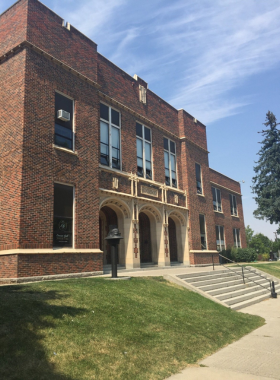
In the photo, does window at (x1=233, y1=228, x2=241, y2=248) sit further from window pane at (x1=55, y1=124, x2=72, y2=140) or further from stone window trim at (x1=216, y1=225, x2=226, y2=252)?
window pane at (x1=55, y1=124, x2=72, y2=140)

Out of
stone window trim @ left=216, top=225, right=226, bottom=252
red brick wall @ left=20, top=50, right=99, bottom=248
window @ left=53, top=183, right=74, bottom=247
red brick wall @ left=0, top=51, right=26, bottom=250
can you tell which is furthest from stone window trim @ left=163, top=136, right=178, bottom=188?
red brick wall @ left=0, top=51, right=26, bottom=250

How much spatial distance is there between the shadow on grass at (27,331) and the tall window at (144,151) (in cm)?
1248

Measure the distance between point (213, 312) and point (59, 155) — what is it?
846 centimetres

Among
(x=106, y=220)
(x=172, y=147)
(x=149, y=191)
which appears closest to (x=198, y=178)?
(x=172, y=147)

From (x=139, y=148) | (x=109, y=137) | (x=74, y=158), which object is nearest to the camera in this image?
(x=74, y=158)

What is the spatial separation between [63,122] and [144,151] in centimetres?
709

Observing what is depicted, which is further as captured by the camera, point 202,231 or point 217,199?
point 217,199

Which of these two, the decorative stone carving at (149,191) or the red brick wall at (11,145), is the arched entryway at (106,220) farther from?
the red brick wall at (11,145)

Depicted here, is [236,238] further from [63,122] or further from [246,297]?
[63,122]

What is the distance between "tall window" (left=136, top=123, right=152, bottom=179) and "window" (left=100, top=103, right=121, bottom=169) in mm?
2021

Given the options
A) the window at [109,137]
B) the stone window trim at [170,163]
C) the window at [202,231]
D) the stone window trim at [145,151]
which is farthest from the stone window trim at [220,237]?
the window at [109,137]

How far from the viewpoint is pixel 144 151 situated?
66.9 feet

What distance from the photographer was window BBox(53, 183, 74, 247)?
13180mm

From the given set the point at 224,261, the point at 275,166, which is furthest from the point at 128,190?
the point at 275,166
